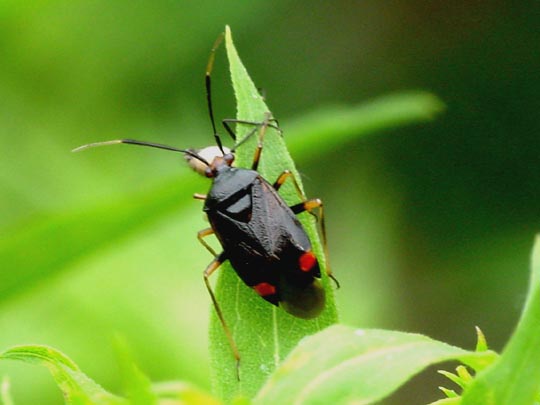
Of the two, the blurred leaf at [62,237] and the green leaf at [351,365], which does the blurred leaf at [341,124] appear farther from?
the green leaf at [351,365]

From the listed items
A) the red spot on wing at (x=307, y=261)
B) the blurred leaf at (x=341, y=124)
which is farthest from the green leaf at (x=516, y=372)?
the blurred leaf at (x=341, y=124)

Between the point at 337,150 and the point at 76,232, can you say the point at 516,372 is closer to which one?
the point at 76,232

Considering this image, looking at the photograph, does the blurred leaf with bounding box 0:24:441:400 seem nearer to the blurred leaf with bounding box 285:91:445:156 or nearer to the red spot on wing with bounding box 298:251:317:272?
the red spot on wing with bounding box 298:251:317:272

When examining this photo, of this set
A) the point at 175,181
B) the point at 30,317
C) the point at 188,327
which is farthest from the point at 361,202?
the point at 175,181

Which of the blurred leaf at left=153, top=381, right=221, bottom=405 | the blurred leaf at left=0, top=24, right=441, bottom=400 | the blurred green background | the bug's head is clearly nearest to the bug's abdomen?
the blurred leaf at left=0, top=24, right=441, bottom=400

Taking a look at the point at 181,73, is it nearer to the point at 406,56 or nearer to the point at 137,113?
the point at 137,113

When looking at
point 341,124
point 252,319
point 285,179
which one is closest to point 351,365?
point 252,319
